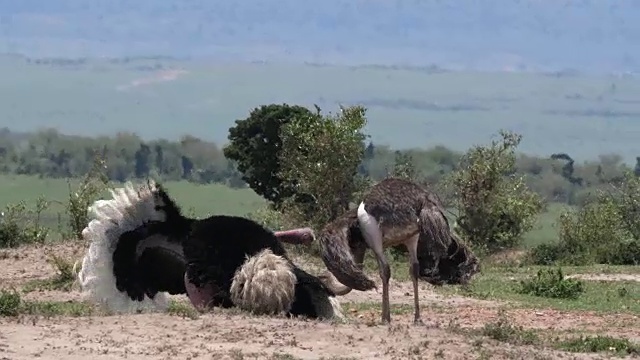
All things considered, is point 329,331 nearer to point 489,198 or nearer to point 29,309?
point 29,309

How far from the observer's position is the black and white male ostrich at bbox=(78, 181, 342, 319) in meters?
10.9

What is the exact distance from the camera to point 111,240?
1148 cm

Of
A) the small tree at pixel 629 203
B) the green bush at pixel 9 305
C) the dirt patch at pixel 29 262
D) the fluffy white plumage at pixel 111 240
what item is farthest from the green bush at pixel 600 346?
the small tree at pixel 629 203

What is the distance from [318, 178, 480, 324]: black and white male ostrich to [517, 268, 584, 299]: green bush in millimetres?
6132

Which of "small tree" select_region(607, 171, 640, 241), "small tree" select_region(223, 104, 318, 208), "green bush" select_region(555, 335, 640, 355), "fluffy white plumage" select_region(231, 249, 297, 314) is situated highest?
"small tree" select_region(223, 104, 318, 208)

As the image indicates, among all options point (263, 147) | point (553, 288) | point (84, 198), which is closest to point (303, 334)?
point (553, 288)

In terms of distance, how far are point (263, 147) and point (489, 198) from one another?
713cm

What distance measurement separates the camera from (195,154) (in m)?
76.9

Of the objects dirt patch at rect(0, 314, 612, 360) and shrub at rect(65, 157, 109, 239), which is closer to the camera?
dirt patch at rect(0, 314, 612, 360)

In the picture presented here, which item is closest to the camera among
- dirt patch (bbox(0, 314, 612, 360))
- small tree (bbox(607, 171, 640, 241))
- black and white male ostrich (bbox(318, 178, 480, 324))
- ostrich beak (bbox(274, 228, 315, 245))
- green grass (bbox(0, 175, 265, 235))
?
dirt patch (bbox(0, 314, 612, 360))

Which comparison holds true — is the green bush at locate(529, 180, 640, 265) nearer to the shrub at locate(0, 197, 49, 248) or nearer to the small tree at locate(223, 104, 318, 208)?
the small tree at locate(223, 104, 318, 208)

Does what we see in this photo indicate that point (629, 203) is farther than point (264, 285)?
Yes

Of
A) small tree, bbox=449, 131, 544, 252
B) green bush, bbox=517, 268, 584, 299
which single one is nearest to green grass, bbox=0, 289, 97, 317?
green bush, bbox=517, 268, 584, 299

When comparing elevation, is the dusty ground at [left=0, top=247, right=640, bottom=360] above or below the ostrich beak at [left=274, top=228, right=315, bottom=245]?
below
